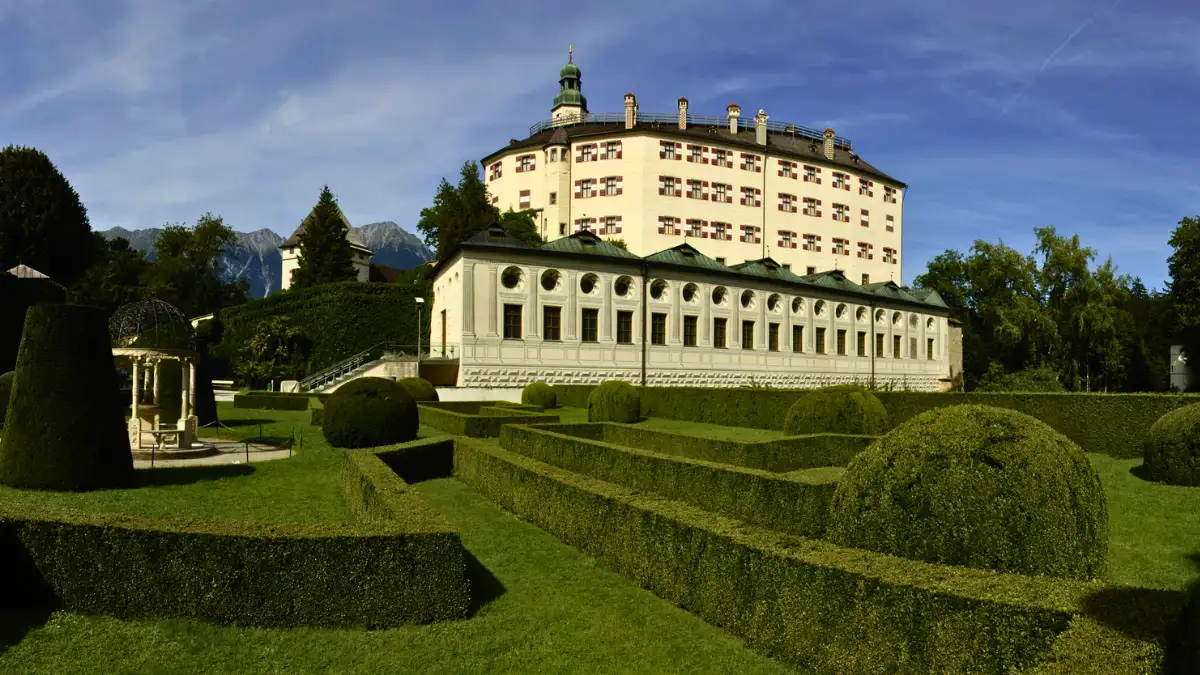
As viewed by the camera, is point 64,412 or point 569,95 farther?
point 569,95

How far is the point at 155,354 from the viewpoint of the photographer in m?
16.0

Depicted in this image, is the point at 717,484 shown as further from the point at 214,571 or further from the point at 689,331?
the point at 689,331

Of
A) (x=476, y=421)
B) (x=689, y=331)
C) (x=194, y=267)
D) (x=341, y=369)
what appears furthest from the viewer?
(x=194, y=267)

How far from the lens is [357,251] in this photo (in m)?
77.2

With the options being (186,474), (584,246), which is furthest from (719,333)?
(186,474)

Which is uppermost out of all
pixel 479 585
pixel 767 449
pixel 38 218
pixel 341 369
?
pixel 38 218

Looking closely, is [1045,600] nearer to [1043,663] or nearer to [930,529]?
[1043,663]

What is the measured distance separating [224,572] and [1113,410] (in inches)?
790

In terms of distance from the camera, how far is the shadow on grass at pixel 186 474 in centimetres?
1216

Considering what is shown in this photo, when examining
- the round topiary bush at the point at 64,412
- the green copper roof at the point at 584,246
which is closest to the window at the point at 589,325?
the green copper roof at the point at 584,246

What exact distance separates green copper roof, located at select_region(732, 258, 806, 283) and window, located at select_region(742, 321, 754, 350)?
3.08 metres

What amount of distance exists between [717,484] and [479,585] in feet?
13.7

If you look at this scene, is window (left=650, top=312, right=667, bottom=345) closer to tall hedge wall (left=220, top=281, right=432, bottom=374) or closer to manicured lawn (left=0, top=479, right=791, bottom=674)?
tall hedge wall (left=220, top=281, right=432, bottom=374)

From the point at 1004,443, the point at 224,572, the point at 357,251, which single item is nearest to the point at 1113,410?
the point at 1004,443
